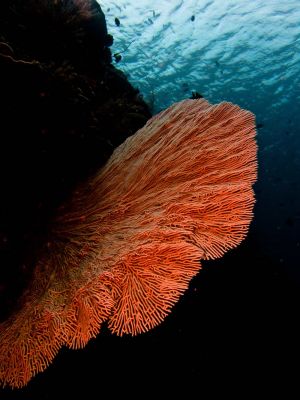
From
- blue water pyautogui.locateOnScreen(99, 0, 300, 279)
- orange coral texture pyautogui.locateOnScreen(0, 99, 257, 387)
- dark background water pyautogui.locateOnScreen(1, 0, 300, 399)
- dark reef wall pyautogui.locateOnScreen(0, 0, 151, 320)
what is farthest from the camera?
blue water pyautogui.locateOnScreen(99, 0, 300, 279)

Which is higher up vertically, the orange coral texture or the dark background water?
the orange coral texture

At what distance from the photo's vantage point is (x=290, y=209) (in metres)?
27.5

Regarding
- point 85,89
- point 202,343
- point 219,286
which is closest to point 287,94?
point 219,286

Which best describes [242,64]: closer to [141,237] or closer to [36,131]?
[36,131]

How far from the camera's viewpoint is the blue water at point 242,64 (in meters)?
17.3

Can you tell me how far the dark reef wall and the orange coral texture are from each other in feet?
0.86

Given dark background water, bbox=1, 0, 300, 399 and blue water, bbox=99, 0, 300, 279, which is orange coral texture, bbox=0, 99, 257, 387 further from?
blue water, bbox=99, 0, 300, 279

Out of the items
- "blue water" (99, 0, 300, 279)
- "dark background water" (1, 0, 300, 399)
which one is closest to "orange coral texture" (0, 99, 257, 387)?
"dark background water" (1, 0, 300, 399)

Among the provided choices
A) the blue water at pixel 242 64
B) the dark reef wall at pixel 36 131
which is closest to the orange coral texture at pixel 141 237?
the dark reef wall at pixel 36 131

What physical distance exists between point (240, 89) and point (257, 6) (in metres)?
8.80

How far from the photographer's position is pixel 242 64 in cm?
2222

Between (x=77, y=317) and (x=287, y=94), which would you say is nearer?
(x=77, y=317)

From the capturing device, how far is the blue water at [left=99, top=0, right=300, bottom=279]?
56.9ft

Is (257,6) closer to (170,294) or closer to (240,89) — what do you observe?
(240,89)
